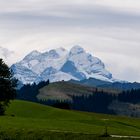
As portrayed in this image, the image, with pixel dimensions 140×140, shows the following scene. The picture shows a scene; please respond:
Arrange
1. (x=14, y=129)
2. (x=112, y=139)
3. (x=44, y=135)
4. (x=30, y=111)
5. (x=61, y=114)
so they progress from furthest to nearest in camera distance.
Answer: (x=30, y=111)
(x=61, y=114)
(x=14, y=129)
(x=44, y=135)
(x=112, y=139)

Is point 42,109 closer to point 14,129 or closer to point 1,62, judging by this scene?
point 1,62

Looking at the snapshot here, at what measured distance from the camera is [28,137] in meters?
71.2

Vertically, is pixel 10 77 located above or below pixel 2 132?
above

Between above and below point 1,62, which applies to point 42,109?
below

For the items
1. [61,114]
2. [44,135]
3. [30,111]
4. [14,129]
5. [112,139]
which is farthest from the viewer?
[30,111]

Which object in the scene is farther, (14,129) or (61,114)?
(61,114)

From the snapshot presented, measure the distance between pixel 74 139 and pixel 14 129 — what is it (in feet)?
42.9

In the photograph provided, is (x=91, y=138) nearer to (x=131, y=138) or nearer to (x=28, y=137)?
(x=131, y=138)

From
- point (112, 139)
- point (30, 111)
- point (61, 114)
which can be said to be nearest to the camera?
point (112, 139)

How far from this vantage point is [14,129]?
250 ft

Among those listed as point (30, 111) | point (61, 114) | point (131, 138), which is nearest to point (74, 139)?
point (131, 138)

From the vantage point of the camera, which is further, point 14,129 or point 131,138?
point 14,129

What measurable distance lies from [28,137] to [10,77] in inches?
3157

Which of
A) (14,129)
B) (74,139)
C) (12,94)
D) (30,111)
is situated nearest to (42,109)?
(30,111)
